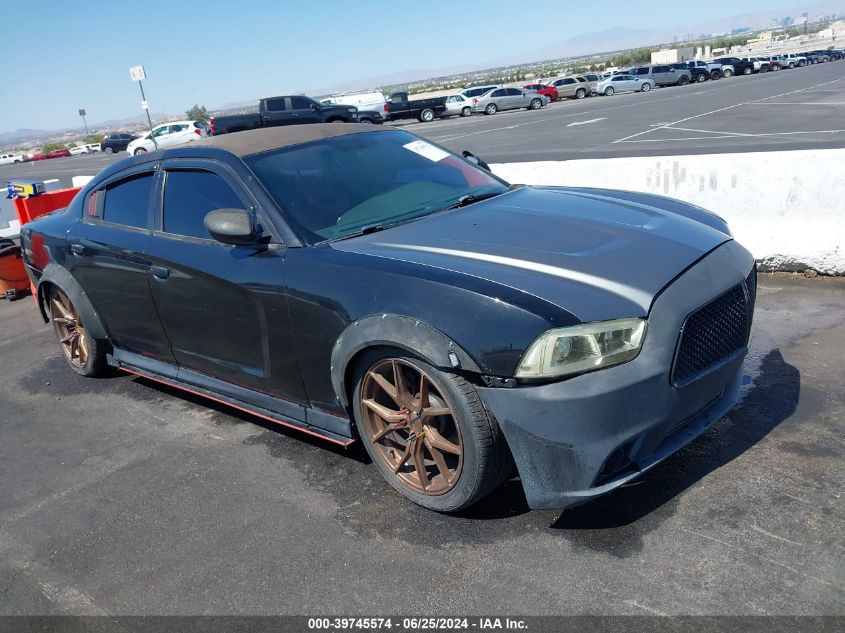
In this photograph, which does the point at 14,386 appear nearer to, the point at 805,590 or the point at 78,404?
the point at 78,404

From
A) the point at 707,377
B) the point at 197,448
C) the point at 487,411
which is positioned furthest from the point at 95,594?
the point at 707,377

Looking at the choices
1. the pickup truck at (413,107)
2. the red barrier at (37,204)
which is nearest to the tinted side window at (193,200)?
the red barrier at (37,204)

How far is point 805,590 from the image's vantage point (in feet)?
8.25

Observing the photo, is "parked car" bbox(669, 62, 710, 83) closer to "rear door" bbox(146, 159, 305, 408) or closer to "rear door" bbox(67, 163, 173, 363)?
"rear door" bbox(67, 163, 173, 363)

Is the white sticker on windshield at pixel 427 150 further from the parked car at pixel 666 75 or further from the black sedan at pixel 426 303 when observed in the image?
the parked car at pixel 666 75

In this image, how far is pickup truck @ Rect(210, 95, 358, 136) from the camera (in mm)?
29859

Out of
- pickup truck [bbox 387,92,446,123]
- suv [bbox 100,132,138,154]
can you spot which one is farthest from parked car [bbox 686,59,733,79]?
suv [bbox 100,132,138,154]

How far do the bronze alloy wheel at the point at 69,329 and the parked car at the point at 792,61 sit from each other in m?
66.8

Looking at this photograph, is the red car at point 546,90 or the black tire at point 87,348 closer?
the black tire at point 87,348

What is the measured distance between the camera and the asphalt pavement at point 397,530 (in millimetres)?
2670

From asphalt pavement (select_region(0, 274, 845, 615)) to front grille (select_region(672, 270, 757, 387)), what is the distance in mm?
613

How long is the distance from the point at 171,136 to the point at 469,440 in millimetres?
39300

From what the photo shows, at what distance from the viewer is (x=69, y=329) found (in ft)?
18.0

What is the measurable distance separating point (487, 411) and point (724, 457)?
134 centimetres
